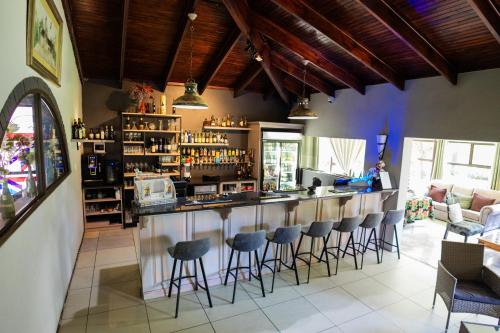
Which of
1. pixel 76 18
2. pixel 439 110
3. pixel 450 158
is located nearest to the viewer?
pixel 76 18

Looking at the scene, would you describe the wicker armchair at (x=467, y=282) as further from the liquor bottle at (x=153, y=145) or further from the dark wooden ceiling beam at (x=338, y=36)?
the liquor bottle at (x=153, y=145)

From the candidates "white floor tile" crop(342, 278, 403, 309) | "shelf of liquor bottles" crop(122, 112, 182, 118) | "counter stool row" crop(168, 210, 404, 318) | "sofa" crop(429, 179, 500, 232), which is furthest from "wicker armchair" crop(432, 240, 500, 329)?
"shelf of liquor bottles" crop(122, 112, 182, 118)

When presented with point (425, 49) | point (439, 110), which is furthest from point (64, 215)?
point (439, 110)

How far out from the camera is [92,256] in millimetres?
4637

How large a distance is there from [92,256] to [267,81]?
5.34 meters

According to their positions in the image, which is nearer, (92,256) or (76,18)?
(76,18)

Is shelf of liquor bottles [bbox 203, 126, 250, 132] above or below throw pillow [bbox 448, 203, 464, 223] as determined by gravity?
above

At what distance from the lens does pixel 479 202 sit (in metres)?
6.82

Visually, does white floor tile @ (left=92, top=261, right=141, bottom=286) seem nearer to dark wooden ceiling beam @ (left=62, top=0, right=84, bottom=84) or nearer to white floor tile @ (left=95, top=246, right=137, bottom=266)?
white floor tile @ (left=95, top=246, right=137, bottom=266)

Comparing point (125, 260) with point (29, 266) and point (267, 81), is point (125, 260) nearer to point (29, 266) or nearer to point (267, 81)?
point (29, 266)

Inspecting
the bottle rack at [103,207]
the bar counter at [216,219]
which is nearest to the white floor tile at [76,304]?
the bar counter at [216,219]

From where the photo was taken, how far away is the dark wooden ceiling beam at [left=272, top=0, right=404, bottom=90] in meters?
3.73

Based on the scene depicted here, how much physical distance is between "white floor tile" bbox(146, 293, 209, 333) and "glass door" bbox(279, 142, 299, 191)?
4.48 m

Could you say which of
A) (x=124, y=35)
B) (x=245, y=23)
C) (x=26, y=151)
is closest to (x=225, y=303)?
(x=26, y=151)
